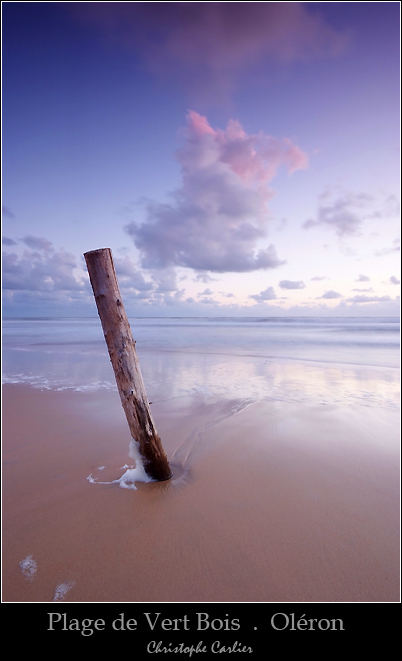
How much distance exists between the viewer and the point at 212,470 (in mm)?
3691

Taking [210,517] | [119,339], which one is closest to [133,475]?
[210,517]

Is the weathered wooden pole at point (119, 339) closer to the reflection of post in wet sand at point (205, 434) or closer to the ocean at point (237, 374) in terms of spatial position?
the reflection of post in wet sand at point (205, 434)

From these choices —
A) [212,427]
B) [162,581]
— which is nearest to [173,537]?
[162,581]

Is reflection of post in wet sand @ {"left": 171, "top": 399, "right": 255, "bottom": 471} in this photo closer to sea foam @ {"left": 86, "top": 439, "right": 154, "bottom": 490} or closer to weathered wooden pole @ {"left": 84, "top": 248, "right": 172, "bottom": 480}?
sea foam @ {"left": 86, "top": 439, "right": 154, "bottom": 490}

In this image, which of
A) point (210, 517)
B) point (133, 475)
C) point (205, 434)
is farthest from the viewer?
point (205, 434)

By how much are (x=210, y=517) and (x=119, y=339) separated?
5.85ft

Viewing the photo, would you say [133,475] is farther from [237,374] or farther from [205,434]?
[237,374]

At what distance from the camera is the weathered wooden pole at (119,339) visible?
2982mm

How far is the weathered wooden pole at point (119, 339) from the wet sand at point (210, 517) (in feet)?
2.44

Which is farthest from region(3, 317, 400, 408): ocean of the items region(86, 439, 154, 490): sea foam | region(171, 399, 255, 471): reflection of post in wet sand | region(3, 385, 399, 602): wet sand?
region(86, 439, 154, 490): sea foam

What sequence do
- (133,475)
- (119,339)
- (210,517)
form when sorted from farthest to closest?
(133,475) → (119,339) → (210,517)

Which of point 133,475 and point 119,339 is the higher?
point 119,339

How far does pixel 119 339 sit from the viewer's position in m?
3.03

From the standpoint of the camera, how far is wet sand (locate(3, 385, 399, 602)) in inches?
84.8
